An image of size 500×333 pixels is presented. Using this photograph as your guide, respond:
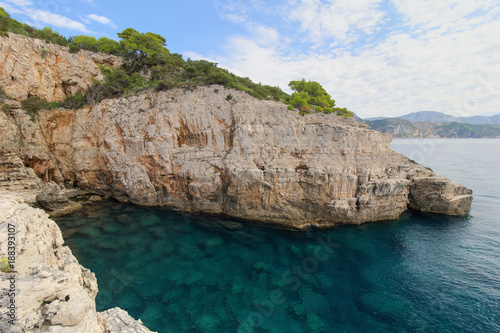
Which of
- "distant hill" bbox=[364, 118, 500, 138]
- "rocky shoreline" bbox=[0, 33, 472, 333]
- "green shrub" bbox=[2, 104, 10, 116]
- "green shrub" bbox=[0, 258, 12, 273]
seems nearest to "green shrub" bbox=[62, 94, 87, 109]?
"rocky shoreline" bbox=[0, 33, 472, 333]

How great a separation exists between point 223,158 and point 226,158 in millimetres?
336

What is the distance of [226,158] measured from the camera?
2008 centimetres

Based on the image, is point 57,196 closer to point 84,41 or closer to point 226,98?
point 226,98

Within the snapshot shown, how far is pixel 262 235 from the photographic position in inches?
676

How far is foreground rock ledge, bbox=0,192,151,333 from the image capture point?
3.98 m

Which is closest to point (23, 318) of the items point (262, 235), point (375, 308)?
point (375, 308)

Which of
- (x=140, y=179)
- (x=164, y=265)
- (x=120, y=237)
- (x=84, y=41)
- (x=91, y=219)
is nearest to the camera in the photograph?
(x=164, y=265)

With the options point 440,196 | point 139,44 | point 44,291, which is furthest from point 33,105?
point 440,196

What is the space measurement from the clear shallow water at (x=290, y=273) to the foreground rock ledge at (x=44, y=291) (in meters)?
5.33

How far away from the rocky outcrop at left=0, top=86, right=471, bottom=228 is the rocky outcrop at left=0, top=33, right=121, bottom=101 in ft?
10.5

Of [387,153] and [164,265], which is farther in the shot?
[387,153]

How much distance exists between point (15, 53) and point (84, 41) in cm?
816

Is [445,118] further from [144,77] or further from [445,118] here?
[144,77]

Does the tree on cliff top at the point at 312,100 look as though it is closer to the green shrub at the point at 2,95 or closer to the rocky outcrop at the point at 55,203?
the rocky outcrop at the point at 55,203
